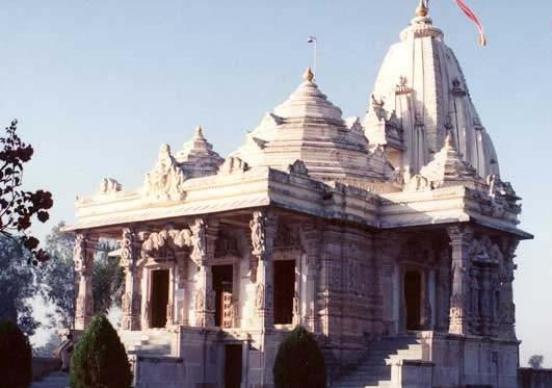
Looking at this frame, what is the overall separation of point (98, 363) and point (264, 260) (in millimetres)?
6877

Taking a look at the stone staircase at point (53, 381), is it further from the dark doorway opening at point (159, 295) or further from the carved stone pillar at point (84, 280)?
the dark doorway opening at point (159, 295)

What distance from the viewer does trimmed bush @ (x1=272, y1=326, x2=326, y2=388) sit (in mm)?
26453

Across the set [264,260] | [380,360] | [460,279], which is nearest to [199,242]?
[264,260]

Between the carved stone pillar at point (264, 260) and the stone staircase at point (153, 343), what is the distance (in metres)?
2.53

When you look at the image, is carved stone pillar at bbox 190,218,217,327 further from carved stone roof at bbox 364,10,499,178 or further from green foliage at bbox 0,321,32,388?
carved stone roof at bbox 364,10,499,178

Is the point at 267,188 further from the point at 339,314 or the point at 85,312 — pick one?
the point at 85,312

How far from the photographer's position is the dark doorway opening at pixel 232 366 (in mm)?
30641

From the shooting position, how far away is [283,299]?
107ft

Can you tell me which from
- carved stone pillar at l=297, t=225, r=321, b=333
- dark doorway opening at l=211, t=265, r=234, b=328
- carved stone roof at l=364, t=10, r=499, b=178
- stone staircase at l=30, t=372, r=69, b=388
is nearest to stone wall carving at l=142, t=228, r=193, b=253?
dark doorway opening at l=211, t=265, r=234, b=328

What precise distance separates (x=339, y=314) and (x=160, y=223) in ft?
20.6

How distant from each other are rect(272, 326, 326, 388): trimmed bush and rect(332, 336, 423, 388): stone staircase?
258 cm

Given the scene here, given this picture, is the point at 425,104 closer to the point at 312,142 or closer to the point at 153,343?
the point at 312,142

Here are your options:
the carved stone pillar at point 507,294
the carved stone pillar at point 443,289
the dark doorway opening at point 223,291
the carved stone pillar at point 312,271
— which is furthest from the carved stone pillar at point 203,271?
the carved stone pillar at point 507,294

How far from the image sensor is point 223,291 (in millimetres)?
33719
